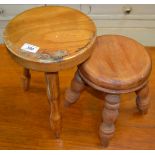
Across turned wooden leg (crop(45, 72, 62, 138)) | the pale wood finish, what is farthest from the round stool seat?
the pale wood finish

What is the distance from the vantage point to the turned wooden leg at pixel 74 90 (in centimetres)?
103

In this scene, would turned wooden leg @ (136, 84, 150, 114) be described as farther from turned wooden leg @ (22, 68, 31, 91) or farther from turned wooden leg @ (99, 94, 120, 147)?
turned wooden leg @ (22, 68, 31, 91)

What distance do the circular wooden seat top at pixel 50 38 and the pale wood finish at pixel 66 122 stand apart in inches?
14.1

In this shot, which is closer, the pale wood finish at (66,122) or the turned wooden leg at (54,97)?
the turned wooden leg at (54,97)

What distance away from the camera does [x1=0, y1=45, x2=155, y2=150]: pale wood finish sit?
104 cm

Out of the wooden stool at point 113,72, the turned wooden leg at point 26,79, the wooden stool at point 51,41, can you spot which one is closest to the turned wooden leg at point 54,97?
the wooden stool at point 51,41

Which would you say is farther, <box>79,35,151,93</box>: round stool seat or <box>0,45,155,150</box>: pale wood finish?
<box>0,45,155,150</box>: pale wood finish

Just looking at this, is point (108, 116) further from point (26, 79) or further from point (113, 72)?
point (26, 79)

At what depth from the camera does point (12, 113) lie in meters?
1.15

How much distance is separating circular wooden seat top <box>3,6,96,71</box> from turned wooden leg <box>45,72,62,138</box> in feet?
0.18

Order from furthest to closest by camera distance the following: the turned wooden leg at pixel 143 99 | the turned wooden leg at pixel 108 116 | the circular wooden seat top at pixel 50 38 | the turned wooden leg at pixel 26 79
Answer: the turned wooden leg at pixel 26 79 → the turned wooden leg at pixel 143 99 → the turned wooden leg at pixel 108 116 → the circular wooden seat top at pixel 50 38

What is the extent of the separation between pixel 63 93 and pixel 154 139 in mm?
424

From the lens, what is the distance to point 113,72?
90cm

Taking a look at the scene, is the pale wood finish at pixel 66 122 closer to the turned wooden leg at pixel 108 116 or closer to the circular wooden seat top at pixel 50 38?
the turned wooden leg at pixel 108 116
